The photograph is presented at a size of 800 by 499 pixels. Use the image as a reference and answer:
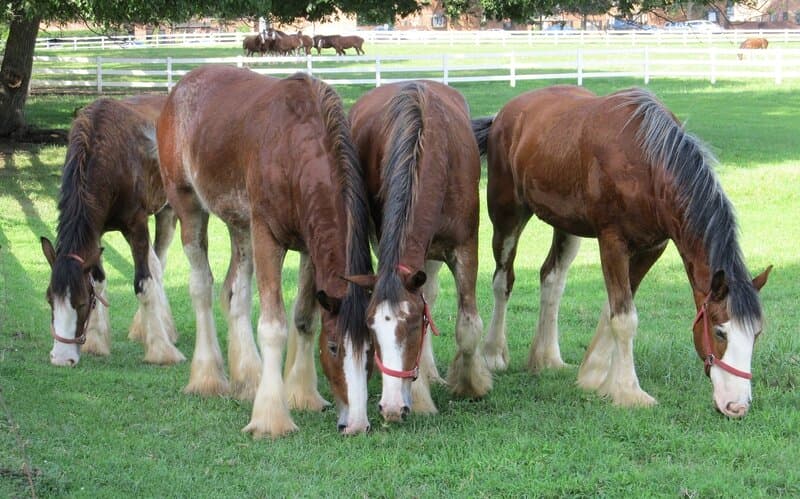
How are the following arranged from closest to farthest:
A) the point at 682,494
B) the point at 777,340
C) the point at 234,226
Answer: the point at 682,494 → the point at 234,226 → the point at 777,340

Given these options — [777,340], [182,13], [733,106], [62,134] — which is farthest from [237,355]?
[733,106]

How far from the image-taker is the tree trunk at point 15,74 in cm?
1920

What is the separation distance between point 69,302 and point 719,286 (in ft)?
15.2

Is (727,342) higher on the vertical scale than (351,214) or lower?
lower

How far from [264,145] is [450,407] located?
6.56 feet

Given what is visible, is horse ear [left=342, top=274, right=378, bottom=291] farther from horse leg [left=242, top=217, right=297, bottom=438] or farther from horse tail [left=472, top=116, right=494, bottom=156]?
horse tail [left=472, top=116, right=494, bottom=156]

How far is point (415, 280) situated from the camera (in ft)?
18.3

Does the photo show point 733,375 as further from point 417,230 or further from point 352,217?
point 352,217

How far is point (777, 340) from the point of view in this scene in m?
7.66

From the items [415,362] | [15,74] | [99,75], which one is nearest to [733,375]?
[415,362]

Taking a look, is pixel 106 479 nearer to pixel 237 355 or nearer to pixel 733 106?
pixel 237 355

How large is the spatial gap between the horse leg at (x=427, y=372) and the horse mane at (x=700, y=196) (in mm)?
1564

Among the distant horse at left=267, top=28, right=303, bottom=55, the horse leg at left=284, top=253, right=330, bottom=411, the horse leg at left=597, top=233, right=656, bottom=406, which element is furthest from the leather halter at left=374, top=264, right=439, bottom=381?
the distant horse at left=267, top=28, right=303, bottom=55

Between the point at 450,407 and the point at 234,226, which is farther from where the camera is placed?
the point at 234,226
